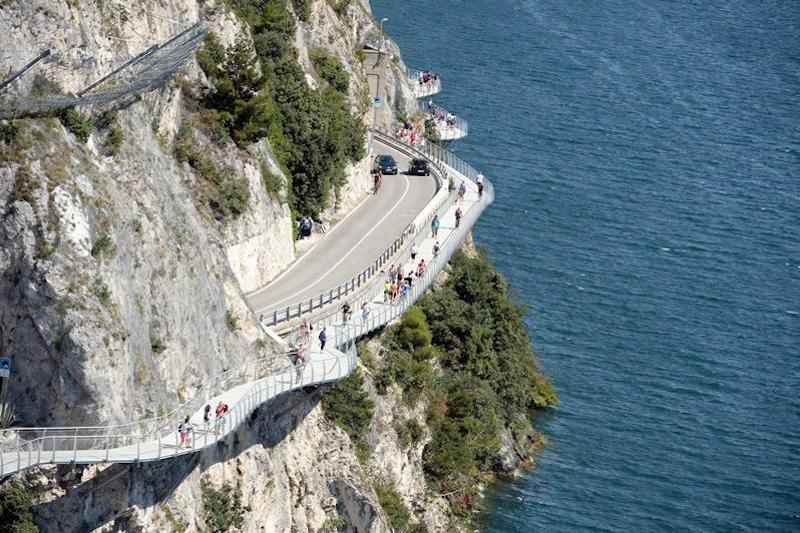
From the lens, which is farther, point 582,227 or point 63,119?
point 582,227

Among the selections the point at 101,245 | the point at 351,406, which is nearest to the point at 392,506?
the point at 351,406

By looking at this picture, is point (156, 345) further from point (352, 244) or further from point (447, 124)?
point (447, 124)

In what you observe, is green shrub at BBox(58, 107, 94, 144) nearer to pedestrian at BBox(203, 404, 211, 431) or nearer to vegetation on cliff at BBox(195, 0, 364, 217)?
pedestrian at BBox(203, 404, 211, 431)

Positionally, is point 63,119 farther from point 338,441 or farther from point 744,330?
point 744,330

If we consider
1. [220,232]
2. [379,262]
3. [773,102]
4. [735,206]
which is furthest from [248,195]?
[773,102]

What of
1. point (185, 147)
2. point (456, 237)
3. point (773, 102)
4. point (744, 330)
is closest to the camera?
point (185, 147)

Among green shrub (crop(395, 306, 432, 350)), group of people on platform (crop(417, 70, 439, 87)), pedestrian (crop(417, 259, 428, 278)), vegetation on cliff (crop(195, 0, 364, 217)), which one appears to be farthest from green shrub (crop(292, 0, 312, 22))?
group of people on platform (crop(417, 70, 439, 87))
